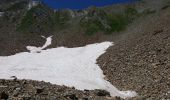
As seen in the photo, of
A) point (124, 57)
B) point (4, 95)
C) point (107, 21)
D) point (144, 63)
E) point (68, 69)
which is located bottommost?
point (4, 95)

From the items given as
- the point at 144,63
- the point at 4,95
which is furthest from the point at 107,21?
the point at 4,95

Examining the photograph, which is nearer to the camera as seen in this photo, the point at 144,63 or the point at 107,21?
the point at 144,63

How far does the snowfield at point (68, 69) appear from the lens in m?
30.9

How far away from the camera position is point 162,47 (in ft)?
126

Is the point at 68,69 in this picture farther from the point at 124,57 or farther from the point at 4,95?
the point at 4,95

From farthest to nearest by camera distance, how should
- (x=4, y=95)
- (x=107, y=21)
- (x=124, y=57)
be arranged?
1. (x=107, y=21)
2. (x=124, y=57)
3. (x=4, y=95)

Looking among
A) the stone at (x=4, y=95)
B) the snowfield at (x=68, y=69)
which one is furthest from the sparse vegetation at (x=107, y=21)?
the stone at (x=4, y=95)

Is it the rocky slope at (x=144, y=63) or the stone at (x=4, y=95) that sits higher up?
the rocky slope at (x=144, y=63)

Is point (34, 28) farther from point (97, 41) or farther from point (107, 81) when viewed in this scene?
point (107, 81)

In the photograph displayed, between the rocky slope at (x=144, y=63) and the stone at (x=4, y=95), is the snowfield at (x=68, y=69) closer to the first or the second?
the rocky slope at (x=144, y=63)

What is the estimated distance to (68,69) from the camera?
124 feet

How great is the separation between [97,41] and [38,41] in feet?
38.1

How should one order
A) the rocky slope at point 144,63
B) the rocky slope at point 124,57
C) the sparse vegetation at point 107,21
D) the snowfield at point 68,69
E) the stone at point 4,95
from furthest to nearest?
the sparse vegetation at point 107,21 → the snowfield at point 68,69 → the rocky slope at point 144,63 → the rocky slope at point 124,57 → the stone at point 4,95

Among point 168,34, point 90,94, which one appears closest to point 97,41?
point 168,34
